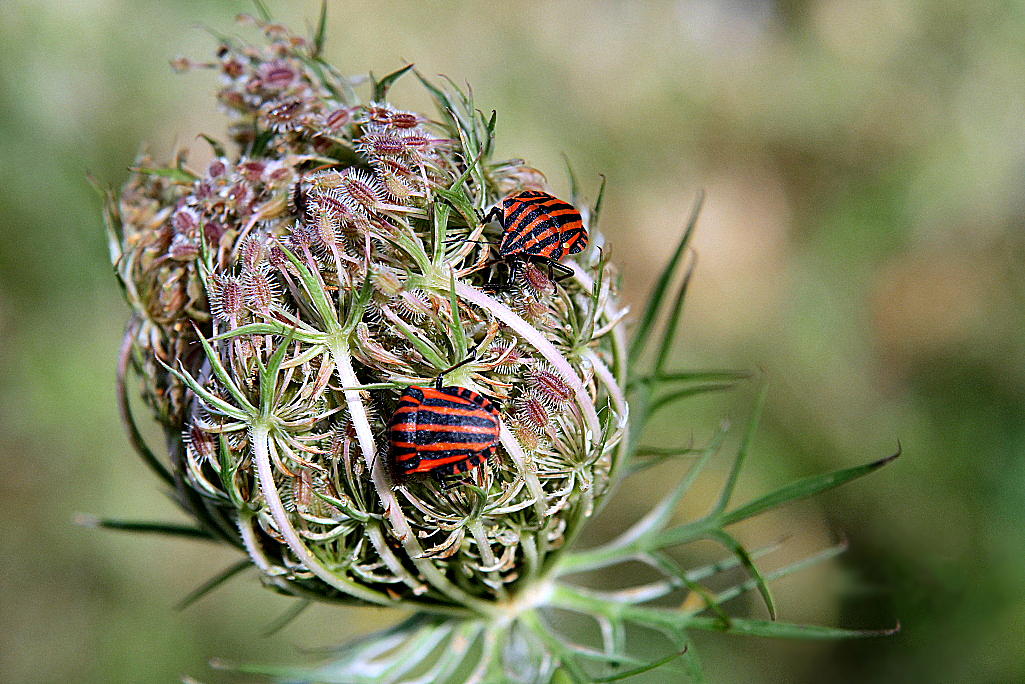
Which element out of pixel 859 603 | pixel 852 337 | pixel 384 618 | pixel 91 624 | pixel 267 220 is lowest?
pixel 91 624

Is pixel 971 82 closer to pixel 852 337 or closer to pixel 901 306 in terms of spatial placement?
pixel 901 306

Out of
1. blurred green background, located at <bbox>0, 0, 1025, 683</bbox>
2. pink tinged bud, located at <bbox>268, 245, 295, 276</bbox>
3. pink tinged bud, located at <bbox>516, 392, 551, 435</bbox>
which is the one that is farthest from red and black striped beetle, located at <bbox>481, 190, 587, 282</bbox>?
blurred green background, located at <bbox>0, 0, 1025, 683</bbox>

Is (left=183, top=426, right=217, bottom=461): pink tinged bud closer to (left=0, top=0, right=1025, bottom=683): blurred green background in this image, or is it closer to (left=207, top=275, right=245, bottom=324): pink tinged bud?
(left=207, top=275, right=245, bottom=324): pink tinged bud

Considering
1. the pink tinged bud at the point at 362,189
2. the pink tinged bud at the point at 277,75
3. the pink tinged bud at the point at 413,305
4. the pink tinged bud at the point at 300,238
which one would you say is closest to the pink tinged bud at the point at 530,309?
the pink tinged bud at the point at 413,305

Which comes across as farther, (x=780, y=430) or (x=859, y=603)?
(x=780, y=430)

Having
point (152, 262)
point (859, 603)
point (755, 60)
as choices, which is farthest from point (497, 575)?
point (755, 60)

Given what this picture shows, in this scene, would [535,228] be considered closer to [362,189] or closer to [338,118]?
[362,189]

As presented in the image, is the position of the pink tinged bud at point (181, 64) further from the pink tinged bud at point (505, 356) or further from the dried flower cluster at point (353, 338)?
the pink tinged bud at point (505, 356)
